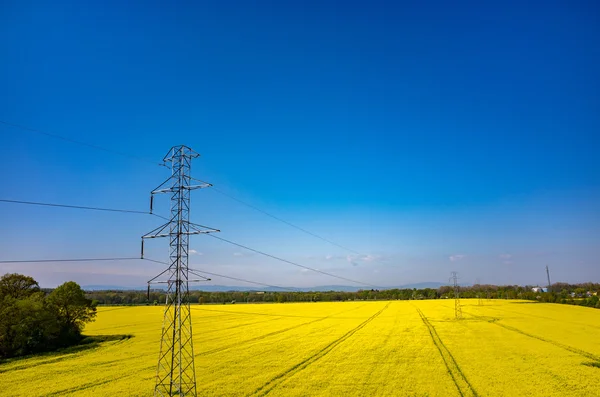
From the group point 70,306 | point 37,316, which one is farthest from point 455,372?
point 70,306

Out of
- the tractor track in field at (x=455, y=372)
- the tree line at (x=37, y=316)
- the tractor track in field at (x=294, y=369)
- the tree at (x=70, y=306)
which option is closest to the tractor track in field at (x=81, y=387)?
the tractor track in field at (x=294, y=369)

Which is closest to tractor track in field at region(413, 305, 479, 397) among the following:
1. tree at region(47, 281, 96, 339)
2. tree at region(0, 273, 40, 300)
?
tree at region(47, 281, 96, 339)

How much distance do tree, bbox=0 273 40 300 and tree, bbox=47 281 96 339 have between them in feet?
29.2

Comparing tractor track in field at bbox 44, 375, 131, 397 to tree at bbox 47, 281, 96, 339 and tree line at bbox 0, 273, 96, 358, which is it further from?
tree at bbox 47, 281, 96, 339

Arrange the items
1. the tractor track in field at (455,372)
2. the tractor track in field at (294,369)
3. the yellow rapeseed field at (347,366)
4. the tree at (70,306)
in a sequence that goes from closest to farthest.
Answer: the tractor track in field at (455,372), the tractor track in field at (294,369), the yellow rapeseed field at (347,366), the tree at (70,306)

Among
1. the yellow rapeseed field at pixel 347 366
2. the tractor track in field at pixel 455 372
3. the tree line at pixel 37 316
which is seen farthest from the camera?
the tree line at pixel 37 316

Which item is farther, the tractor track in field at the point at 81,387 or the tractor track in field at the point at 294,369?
the tractor track in field at the point at 81,387

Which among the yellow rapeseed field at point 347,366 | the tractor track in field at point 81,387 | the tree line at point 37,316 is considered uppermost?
the tree line at point 37,316

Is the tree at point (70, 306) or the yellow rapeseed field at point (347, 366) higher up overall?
the tree at point (70, 306)

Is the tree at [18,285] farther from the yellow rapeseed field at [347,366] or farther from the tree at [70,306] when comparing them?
the yellow rapeseed field at [347,366]

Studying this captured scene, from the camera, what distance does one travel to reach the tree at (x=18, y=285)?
244ft

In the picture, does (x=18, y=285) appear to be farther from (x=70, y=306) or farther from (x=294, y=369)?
(x=294, y=369)

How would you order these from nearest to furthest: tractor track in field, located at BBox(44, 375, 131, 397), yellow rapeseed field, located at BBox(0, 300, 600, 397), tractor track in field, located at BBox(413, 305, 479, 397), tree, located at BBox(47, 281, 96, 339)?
1. tractor track in field, located at BBox(413, 305, 479, 397)
2. yellow rapeseed field, located at BBox(0, 300, 600, 397)
3. tractor track in field, located at BBox(44, 375, 131, 397)
4. tree, located at BBox(47, 281, 96, 339)

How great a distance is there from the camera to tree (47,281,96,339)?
68.8m
